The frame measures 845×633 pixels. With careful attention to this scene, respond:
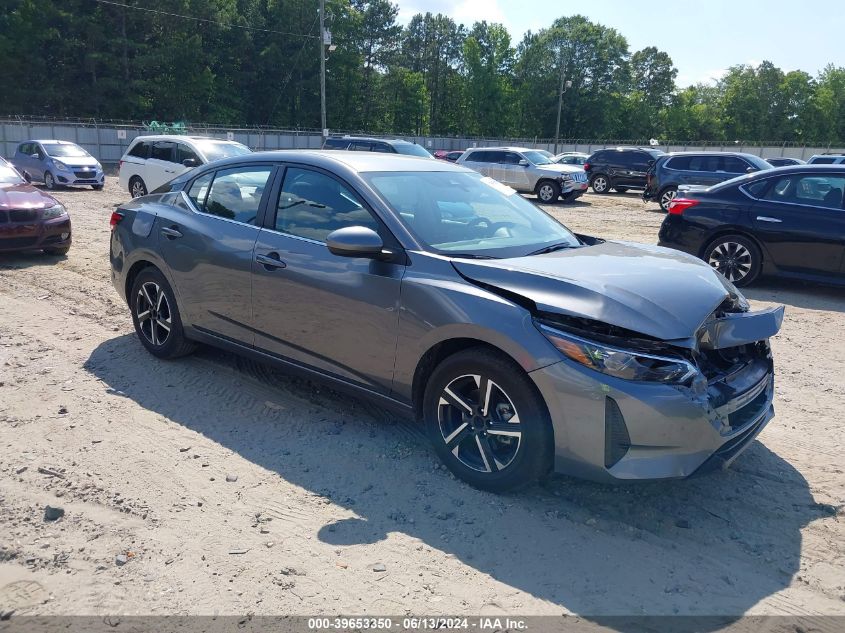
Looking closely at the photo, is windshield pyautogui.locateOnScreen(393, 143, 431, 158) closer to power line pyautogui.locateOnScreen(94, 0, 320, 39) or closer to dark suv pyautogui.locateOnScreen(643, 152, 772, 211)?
dark suv pyautogui.locateOnScreen(643, 152, 772, 211)

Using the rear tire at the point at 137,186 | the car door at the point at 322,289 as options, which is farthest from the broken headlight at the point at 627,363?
the rear tire at the point at 137,186

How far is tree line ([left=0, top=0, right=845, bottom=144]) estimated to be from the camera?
5125 cm

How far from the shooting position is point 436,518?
3.41 meters

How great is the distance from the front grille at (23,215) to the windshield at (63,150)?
14533 mm

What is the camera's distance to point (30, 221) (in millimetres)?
9281

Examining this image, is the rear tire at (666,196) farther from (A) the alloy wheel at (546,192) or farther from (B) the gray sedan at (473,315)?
(B) the gray sedan at (473,315)

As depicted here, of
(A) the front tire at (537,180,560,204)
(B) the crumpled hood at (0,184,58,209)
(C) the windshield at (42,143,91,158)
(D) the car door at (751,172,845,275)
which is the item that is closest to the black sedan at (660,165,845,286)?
(D) the car door at (751,172,845,275)

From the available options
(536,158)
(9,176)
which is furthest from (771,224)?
(536,158)

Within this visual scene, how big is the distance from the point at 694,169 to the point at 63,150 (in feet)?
65.5

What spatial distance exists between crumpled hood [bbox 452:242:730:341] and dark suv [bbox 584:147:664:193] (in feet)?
81.9

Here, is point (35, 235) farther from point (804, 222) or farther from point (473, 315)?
point (804, 222)

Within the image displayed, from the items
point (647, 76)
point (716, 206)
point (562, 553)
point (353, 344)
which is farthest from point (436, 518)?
point (647, 76)

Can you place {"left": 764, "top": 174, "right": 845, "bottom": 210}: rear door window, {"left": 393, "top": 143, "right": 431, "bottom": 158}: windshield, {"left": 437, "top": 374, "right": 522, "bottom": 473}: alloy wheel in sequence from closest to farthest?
{"left": 437, "top": 374, "right": 522, "bottom": 473}: alloy wheel < {"left": 764, "top": 174, "right": 845, "bottom": 210}: rear door window < {"left": 393, "top": 143, "right": 431, "bottom": 158}: windshield

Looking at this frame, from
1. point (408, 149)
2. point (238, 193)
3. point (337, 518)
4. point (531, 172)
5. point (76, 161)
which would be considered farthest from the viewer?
point (531, 172)
